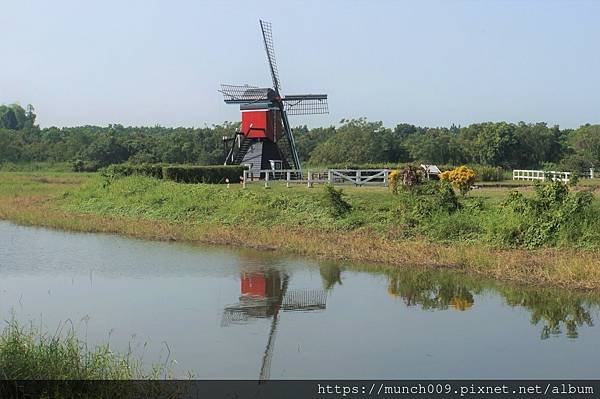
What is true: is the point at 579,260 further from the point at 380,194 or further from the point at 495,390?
the point at 380,194

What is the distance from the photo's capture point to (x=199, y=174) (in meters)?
32.7

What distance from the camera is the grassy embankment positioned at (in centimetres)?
1441

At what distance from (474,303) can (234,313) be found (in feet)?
13.3

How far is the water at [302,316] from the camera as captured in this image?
313 inches

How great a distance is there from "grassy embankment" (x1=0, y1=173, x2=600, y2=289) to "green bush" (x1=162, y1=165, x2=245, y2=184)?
6.87 feet

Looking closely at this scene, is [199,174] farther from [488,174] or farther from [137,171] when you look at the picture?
[488,174]

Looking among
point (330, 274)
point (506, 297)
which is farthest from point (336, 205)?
point (506, 297)

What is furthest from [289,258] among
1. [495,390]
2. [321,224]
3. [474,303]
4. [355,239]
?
[495,390]

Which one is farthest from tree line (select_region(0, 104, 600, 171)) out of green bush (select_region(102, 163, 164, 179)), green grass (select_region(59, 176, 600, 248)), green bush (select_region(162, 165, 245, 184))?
green grass (select_region(59, 176, 600, 248))

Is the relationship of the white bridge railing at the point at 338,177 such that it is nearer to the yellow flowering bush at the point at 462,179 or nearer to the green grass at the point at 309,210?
the green grass at the point at 309,210

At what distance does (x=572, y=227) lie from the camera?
15609 mm

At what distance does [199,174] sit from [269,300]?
21.6 m

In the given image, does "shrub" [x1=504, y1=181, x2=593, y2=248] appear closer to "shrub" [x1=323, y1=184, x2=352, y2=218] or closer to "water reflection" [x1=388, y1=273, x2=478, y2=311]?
"water reflection" [x1=388, y1=273, x2=478, y2=311]

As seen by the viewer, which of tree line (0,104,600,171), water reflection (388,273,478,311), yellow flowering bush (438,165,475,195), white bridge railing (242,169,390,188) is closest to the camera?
water reflection (388,273,478,311)
